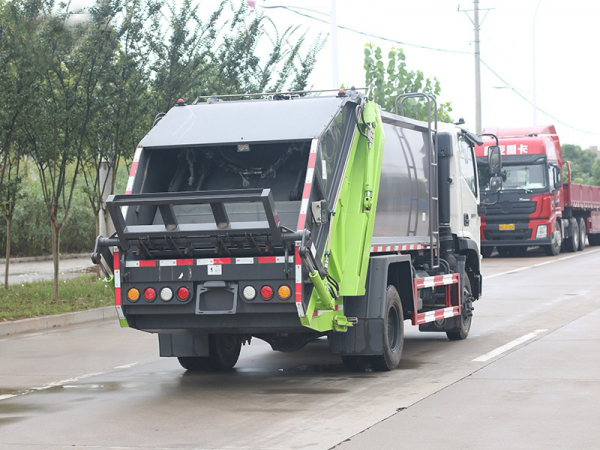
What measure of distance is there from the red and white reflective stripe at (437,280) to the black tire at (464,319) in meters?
0.46

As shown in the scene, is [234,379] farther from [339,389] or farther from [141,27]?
[141,27]

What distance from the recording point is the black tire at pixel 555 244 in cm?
3219

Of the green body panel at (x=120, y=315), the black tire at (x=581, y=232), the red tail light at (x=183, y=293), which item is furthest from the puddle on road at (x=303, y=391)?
the black tire at (x=581, y=232)

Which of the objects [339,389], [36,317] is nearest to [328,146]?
[339,389]

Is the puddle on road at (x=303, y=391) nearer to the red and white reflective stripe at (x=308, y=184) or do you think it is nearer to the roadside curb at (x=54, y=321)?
the red and white reflective stripe at (x=308, y=184)

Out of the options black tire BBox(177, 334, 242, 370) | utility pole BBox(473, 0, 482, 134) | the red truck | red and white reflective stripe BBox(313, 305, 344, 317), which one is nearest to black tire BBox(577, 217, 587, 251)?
the red truck

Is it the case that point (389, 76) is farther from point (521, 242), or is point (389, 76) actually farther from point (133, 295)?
point (133, 295)

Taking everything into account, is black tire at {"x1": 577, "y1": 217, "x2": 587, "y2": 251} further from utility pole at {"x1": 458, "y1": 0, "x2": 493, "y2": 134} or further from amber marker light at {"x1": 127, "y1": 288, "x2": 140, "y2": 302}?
amber marker light at {"x1": 127, "y1": 288, "x2": 140, "y2": 302}

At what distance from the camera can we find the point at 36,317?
609 inches

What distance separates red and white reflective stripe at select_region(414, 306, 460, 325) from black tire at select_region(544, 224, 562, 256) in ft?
68.3

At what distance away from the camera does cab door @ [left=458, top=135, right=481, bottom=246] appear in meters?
12.9

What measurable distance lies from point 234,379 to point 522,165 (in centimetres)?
2250

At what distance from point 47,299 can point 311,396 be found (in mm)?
10113

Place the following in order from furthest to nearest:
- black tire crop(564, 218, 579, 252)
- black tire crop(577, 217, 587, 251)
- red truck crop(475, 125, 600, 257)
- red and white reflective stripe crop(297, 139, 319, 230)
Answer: black tire crop(577, 217, 587, 251), black tire crop(564, 218, 579, 252), red truck crop(475, 125, 600, 257), red and white reflective stripe crop(297, 139, 319, 230)
